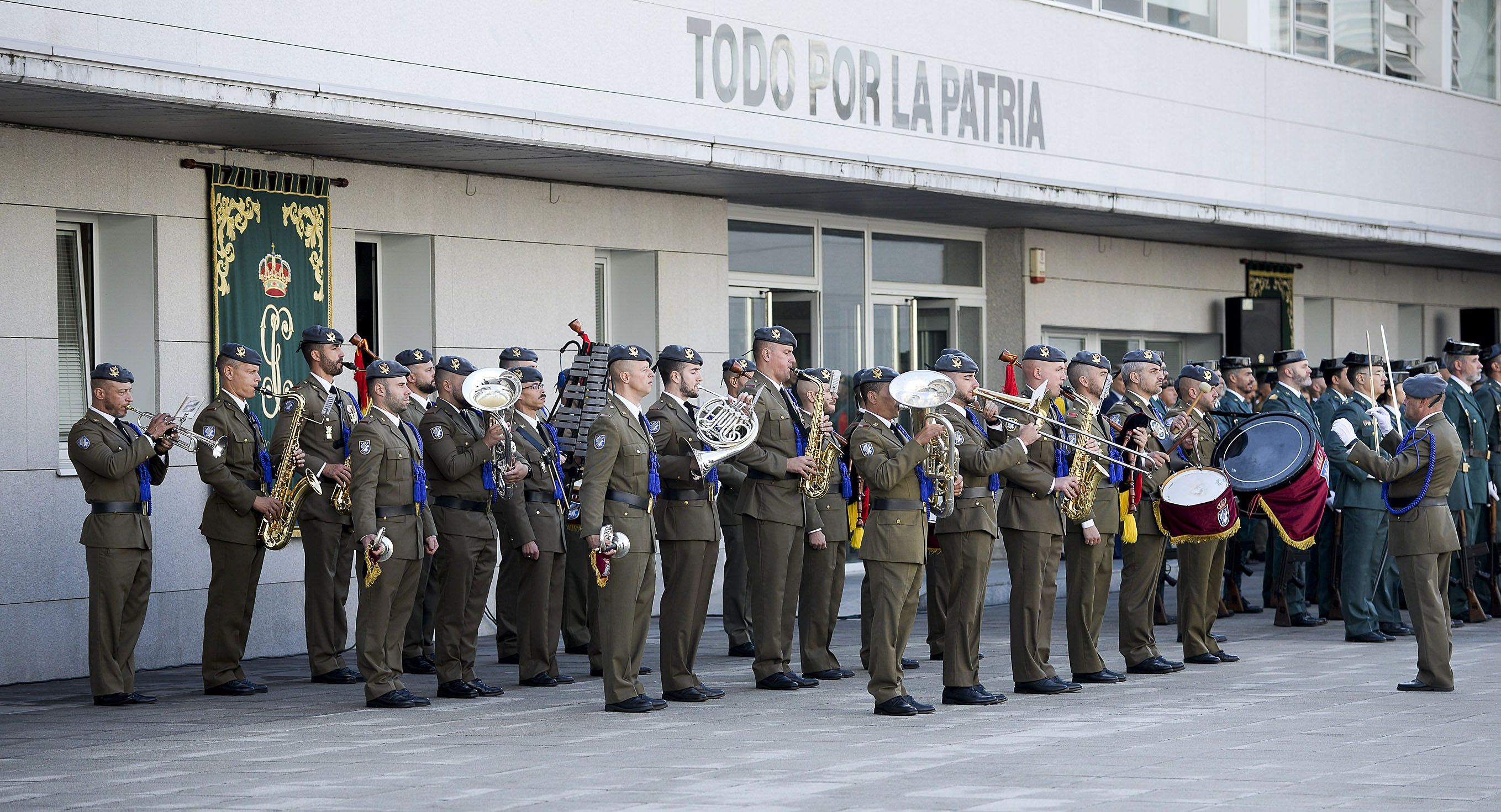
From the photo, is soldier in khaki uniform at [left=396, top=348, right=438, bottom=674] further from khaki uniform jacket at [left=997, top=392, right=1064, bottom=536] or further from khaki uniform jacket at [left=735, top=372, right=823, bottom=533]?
khaki uniform jacket at [left=997, top=392, right=1064, bottom=536]

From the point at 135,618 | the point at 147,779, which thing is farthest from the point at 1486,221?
the point at 147,779

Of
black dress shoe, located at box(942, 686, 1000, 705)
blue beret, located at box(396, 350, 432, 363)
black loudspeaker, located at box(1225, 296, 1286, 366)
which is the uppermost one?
black loudspeaker, located at box(1225, 296, 1286, 366)

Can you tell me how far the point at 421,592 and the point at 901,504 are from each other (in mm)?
3914

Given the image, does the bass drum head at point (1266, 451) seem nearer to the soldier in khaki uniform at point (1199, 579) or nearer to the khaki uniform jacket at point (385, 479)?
the soldier in khaki uniform at point (1199, 579)

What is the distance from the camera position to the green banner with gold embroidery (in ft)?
40.1

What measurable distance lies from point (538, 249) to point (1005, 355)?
4657 mm

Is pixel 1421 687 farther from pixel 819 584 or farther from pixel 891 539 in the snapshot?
pixel 819 584

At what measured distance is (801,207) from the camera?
53.5 feet

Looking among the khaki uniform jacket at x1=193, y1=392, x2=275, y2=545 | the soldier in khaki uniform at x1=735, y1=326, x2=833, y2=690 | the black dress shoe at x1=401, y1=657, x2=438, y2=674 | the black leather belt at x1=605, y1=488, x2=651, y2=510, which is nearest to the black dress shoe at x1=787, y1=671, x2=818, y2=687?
the soldier in khaki uniform at x1=735, y1=326, x2=833, y2=690

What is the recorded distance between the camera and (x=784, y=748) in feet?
27.8

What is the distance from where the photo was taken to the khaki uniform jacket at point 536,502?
36.9ft

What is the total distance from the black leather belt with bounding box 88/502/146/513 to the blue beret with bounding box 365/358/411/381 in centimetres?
160

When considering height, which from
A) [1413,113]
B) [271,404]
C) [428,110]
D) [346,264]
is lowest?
[271,404]

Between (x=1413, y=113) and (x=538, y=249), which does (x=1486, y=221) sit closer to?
(x=1413, y=113)
